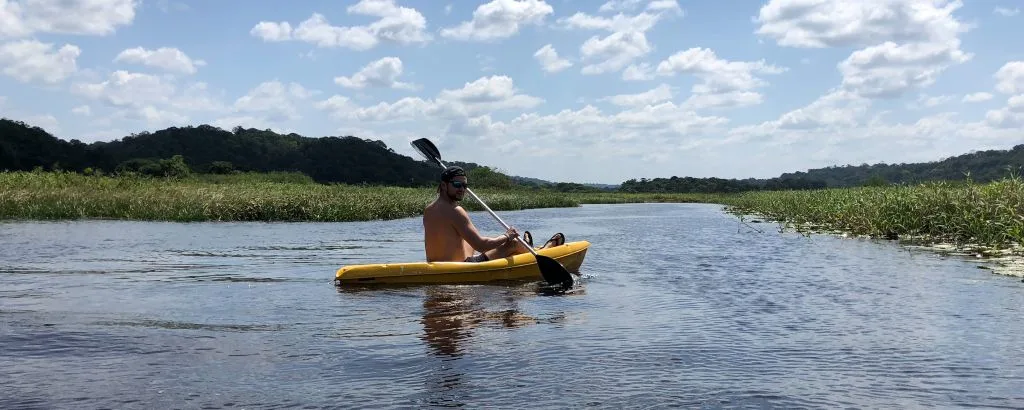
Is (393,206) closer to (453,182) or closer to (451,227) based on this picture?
(451,227)

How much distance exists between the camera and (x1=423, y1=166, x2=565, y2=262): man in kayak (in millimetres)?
9656

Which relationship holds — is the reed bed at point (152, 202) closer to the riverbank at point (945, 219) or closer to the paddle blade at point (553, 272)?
the riverbank at point (945, 219)

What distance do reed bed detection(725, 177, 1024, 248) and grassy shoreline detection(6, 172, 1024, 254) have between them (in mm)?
20

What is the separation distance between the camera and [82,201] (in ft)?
81.1

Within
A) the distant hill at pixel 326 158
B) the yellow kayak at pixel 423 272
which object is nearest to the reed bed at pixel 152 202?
the yellow kayak at pixel 423 272

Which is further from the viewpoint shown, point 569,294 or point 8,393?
point 569,294

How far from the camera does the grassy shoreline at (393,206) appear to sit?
559 inches

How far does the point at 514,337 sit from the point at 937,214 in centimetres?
1305

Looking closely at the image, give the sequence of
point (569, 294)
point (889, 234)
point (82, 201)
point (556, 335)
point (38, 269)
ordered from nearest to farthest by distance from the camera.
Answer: point (556, 335)
point (569, 294)
point (38, 269)
point (889, 234)
point (82, 201)

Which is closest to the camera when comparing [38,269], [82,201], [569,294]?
[569,294]

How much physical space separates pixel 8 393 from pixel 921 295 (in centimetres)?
890

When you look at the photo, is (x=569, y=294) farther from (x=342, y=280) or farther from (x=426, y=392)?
(x=426, y=392)

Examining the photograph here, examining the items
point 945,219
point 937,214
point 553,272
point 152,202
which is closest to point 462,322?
point 553,272

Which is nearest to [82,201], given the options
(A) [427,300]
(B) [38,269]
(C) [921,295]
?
(B) [38,269]
